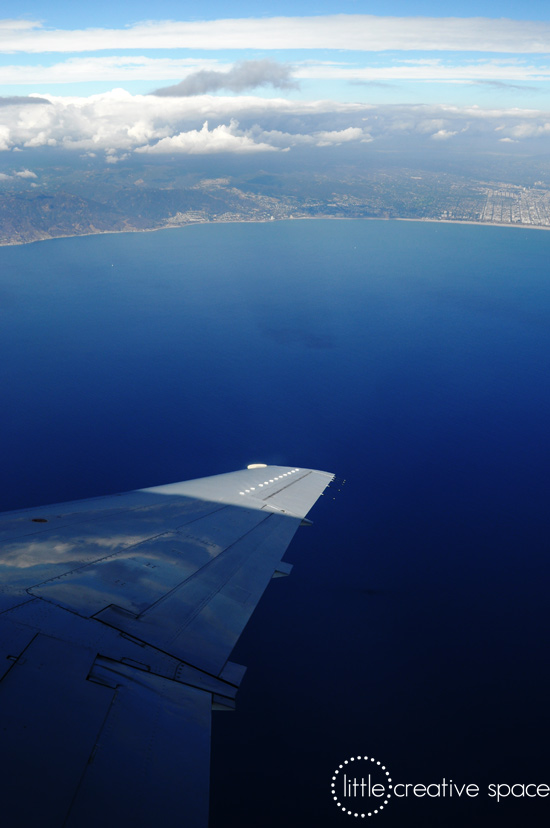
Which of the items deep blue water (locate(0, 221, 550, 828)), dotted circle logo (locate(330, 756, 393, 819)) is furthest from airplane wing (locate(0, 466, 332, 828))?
deep blue water (locate(0, 221, 550, 828))

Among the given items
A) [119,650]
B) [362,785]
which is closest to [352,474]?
[362,785]

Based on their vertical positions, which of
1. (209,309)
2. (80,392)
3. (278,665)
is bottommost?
(278,665)

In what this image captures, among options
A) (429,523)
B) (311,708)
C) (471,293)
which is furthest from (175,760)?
(471,293)

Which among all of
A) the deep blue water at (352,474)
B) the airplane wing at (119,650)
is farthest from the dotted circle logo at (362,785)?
the airplane wing at (119,650)

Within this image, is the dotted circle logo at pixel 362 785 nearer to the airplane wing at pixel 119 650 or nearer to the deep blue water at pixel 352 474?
the deep blue water at pixel 352 474

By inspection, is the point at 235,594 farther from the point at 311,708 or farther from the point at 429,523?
the point at 429,523

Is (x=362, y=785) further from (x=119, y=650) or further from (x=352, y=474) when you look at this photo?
(x=352, y=474)

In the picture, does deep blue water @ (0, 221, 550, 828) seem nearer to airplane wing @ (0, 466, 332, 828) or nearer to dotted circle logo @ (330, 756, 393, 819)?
dotted circle logo @ (330, 756, 393, 819)
